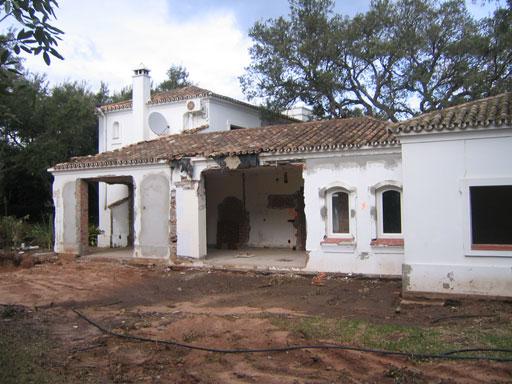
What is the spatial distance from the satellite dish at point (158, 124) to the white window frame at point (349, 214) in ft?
37.7

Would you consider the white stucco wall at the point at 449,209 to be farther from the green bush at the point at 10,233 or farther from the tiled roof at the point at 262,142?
the green bush at the point at 10,233

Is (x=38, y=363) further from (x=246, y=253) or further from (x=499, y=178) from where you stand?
(x=246, y=253)

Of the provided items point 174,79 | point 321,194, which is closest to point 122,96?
point 174,79

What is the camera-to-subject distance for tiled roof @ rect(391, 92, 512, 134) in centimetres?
1052

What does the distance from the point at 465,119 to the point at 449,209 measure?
1.96m

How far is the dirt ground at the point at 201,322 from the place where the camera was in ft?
21.1

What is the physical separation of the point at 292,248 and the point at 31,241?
497 inches

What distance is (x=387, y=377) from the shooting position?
6215 mm

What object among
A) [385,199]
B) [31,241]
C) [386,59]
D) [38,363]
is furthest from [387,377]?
[386,59]

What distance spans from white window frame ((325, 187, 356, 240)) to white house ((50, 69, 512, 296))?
3cm

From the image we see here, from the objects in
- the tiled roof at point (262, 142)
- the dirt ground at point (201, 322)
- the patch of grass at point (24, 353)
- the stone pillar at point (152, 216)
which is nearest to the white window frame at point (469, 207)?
the dirt ground at point (201, 322)

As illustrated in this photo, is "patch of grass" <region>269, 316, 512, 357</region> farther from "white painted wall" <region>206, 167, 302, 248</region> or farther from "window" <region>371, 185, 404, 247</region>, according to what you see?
"white painted wall" <region>206, 167, 302, 248</region>

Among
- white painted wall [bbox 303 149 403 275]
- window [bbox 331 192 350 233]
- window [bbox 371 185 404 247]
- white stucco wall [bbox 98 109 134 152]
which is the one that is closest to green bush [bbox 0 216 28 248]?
white stucco wall [bbox 98 109 134 152]

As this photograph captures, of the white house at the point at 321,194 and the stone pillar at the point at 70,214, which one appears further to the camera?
the stone pillar at the point at 70,214
